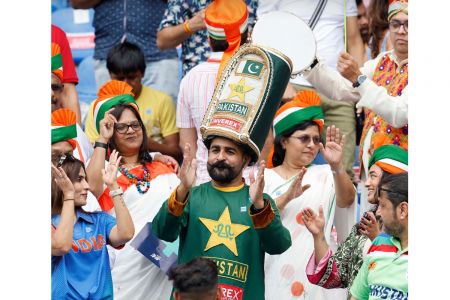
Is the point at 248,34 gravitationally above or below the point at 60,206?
above

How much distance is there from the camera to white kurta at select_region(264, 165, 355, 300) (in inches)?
279

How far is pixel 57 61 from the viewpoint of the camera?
768 centimetres

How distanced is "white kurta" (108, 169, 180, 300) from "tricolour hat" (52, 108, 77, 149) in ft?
1.87

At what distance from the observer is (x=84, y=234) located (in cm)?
627

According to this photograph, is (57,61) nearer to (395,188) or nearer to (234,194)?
(234,194)

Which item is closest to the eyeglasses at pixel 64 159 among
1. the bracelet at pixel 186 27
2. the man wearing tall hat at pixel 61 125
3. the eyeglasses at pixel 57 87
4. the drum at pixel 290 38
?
the man wearing tall hat at pixel 61 125

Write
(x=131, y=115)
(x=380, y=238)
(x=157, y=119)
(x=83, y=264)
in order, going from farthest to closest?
(x=157, y=119), (x=131, y=115), (x=83, y=264), (x=380, y=238)

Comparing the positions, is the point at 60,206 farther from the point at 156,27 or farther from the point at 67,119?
the point at 156,27

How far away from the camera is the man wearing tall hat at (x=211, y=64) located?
297 inches

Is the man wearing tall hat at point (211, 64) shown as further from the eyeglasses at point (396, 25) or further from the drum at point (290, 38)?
the eyeglasses at point (396, 25)

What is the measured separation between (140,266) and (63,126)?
1.08m

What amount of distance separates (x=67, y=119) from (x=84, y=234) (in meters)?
0.98
